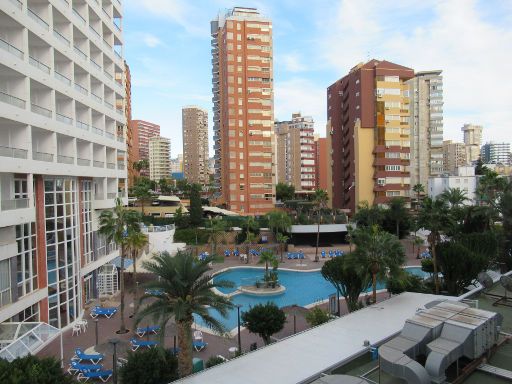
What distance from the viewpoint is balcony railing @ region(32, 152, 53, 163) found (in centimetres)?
2362

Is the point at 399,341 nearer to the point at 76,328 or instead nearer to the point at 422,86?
the point at 76,328

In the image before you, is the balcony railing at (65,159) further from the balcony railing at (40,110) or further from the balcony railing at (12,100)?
the balcony railing at (12,100)

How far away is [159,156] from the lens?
18600 centimetres

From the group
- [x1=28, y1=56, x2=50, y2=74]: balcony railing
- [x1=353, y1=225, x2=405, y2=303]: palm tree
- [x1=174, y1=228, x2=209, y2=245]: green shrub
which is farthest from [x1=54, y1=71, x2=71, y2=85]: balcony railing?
[x1=174, y1=228, x2=209, y2=245]: green shrub

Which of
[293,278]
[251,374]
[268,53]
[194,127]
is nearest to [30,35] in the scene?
[251,374]

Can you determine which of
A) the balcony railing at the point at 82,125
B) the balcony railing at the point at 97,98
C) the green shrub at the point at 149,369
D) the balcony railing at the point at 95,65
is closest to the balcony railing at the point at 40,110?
the balcony railing at the point at 82,125

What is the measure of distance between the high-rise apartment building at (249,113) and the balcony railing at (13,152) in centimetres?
5612

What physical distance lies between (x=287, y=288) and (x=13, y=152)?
27502 millimetres

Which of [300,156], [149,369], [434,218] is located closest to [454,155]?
[300,156]

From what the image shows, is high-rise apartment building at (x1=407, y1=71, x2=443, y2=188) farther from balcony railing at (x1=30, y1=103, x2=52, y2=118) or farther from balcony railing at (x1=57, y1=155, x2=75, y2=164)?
balcony railing at (x1=30, y1=103, x2=52, y2=118)

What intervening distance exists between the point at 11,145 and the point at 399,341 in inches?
873

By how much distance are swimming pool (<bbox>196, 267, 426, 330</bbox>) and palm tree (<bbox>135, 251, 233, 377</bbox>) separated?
11.5 m

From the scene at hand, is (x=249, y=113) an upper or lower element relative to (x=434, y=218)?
upper

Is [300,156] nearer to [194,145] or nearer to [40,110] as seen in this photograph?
[194,145]
